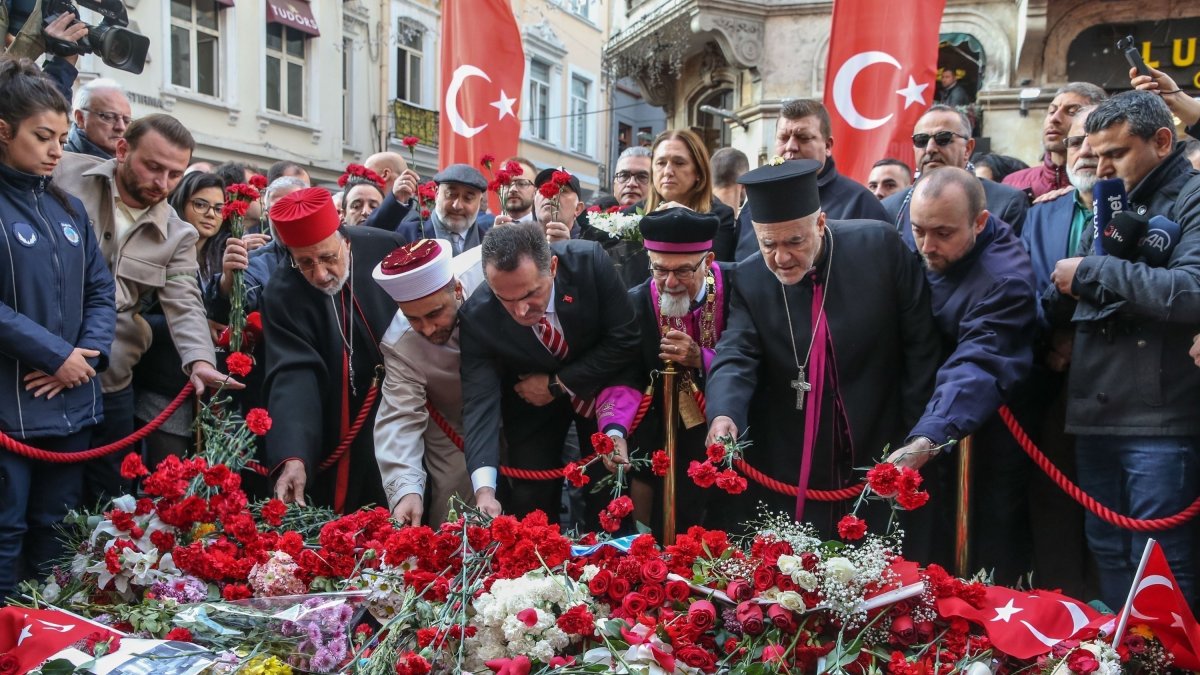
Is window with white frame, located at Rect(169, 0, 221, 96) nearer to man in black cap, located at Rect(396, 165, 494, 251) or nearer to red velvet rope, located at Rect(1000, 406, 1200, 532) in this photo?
man in black cap, located at Rect(396, 165, 494, 251)

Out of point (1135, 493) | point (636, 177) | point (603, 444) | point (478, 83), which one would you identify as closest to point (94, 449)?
point (603, 444)

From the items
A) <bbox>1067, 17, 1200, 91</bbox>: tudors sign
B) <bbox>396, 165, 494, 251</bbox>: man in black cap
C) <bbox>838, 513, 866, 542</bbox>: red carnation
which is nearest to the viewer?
<bbox>838, 513, 866, 542</bbox>: red carnation

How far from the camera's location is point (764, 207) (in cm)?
346

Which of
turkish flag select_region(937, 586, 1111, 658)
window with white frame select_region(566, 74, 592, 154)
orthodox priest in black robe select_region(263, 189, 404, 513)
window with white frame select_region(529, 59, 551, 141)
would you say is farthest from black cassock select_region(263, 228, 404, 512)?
window with white frame select_region(566, 74, 592, 154)

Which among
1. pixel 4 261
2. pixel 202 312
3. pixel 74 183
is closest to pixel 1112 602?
pixel 202 312

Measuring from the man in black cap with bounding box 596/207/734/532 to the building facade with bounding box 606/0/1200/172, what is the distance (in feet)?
25.7

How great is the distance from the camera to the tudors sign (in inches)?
464

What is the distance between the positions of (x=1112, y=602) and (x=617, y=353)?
201cm

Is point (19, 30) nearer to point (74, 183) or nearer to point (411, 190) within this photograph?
point (74, 183)

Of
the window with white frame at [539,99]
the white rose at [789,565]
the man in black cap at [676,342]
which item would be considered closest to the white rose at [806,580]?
the white rose at [789,565]

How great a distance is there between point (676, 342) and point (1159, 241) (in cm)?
172

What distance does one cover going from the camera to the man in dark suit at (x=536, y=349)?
142 inches

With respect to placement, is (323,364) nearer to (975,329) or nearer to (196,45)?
(975,329)

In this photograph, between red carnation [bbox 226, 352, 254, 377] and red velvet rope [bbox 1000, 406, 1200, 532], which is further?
red carnation [bbox 226, 352, 254, 377]
